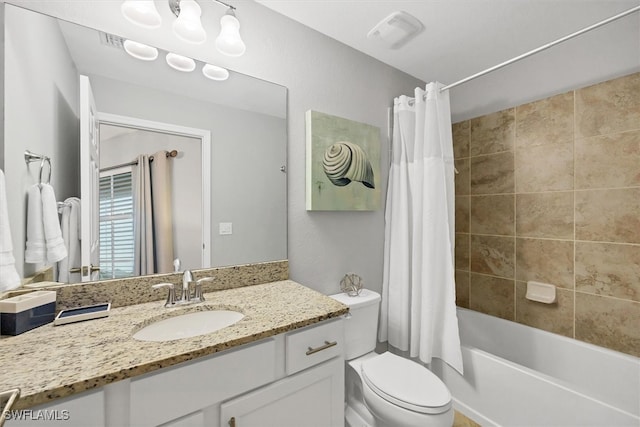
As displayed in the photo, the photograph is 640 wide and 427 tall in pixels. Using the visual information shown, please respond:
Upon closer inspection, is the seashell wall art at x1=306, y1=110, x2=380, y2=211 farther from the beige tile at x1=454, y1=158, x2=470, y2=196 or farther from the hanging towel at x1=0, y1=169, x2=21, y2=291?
the hanging towel at x1=0, y1=169, x2=21, y2=291

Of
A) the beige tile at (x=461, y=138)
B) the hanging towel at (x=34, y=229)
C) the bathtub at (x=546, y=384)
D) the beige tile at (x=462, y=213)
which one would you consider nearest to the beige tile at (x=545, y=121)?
the beige tile at (x=461, y=138)

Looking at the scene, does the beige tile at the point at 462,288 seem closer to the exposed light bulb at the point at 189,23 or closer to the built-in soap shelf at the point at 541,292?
the built-in soap shelf at the point at 541,292

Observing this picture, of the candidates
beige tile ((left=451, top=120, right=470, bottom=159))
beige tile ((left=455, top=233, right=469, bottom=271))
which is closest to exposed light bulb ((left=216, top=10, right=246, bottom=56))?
beige tile ((left=451, top=120, right=470, bottom=159))

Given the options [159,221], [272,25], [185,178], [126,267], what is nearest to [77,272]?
[126,267]

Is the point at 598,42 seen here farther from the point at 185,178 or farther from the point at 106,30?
the point at 106,30

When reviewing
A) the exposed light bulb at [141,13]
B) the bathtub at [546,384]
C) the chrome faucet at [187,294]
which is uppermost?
the exposed light bulb at [141,13]

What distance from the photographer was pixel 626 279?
5.34 feet

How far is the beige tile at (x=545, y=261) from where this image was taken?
1842 mm

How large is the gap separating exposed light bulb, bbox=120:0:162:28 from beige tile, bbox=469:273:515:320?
8.89ft

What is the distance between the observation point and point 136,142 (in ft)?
3.92

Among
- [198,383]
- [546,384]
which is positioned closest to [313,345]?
[198,383]

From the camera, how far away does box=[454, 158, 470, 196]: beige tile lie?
239 cm

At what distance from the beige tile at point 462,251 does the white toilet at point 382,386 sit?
3.83 feet

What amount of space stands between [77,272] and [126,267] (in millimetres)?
157
